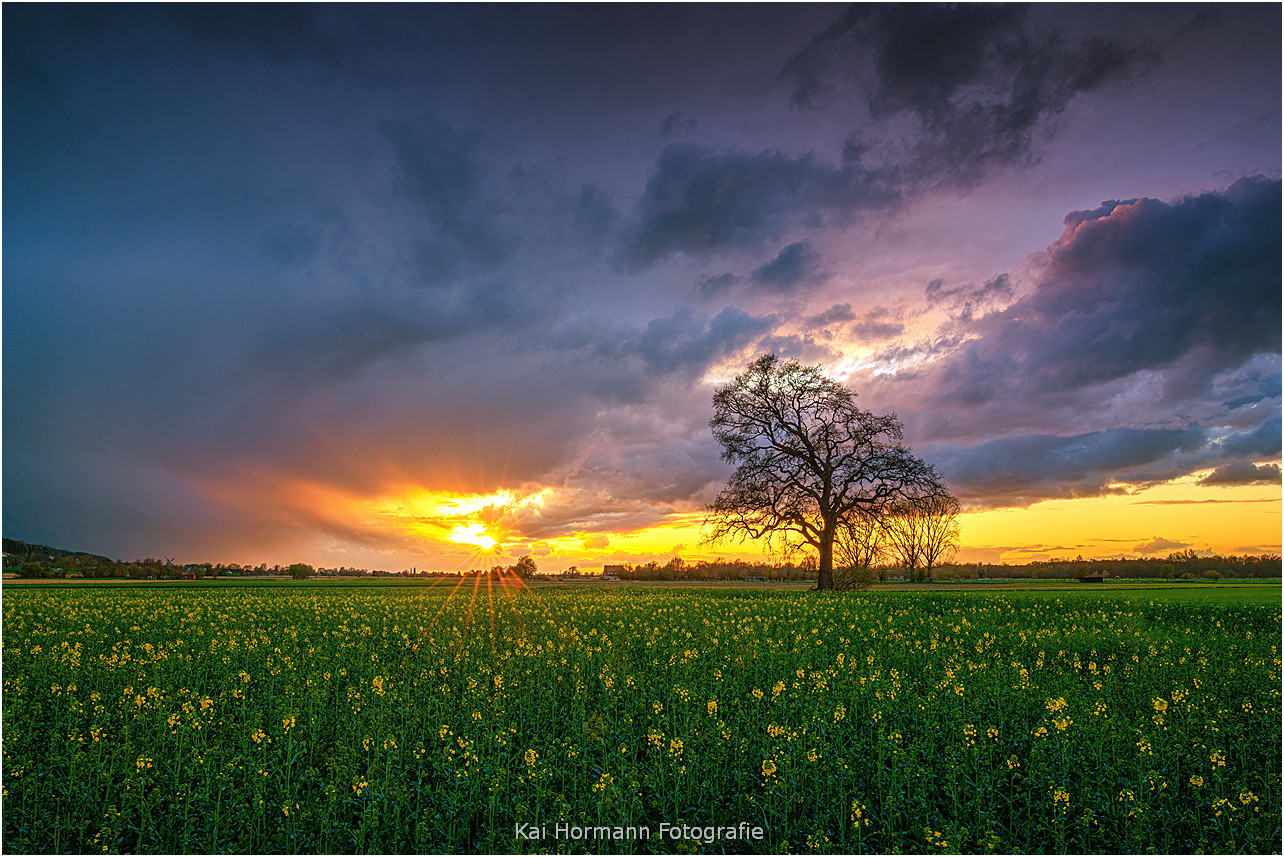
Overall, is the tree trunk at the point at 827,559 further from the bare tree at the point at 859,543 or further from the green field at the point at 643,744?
the green field at the point at 643,744

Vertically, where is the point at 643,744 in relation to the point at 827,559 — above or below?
below

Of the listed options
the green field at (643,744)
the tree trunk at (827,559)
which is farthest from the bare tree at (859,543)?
the green field at (643,744)

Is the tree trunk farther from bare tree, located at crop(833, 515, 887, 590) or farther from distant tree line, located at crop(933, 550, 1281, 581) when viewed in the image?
distant tree line, located at crop(933, 550, 1281, 581)

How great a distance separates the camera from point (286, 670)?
12.0 metres

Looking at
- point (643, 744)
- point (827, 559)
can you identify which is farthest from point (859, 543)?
point (643, 744)

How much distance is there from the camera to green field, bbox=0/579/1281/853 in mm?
6004

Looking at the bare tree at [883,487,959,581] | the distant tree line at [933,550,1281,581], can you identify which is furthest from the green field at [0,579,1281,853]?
the distant tree line at [933,550,1281,581]

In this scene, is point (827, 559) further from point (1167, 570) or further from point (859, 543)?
point (1167, 570)

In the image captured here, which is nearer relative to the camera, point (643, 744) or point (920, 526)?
point (643, 744)

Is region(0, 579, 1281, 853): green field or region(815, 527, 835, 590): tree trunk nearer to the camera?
region(0, 579, 1281, 853): green field

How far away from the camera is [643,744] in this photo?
8336 millimetres

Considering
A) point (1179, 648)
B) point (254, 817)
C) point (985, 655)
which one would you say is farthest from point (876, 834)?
point (1179, 648)

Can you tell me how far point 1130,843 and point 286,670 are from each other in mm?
14091

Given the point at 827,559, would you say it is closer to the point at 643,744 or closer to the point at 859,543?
the point at 859,543
